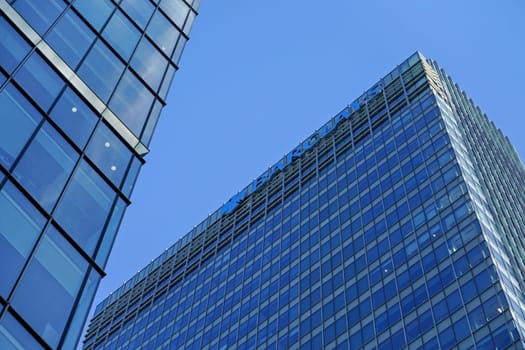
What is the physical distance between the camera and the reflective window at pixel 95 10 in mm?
20862

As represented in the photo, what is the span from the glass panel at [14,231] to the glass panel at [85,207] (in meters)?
0.82

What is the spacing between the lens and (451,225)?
6681cm

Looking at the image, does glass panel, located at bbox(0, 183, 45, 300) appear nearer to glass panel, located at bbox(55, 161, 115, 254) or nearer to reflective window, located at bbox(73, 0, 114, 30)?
glass panel, located at bbox(55, 161, 115, 254)

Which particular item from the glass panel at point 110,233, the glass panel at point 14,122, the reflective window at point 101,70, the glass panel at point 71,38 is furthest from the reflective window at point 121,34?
the glass panel at point 110,233

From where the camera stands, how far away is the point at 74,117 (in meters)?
18.2

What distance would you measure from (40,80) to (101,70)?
8.81 feet

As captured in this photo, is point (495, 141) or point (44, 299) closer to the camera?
point (44, 299)

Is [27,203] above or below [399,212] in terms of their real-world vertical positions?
above

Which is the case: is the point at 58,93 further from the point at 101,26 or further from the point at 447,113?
the point at 447,113

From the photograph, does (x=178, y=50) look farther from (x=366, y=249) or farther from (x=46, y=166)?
(x=366, y=249)

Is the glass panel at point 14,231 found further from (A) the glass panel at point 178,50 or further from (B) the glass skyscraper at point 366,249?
(B) the glass skyscraper at point 366,249

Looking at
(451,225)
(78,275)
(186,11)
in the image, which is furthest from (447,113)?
(78,275)

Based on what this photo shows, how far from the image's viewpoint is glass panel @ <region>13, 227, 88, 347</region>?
14.1 metres

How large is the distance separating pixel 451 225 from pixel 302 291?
17.8m
